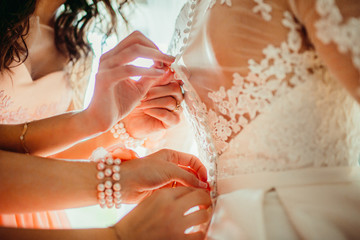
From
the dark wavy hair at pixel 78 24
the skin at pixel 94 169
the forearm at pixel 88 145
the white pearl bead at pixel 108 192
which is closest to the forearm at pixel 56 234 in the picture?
the skin at pixel 94 169

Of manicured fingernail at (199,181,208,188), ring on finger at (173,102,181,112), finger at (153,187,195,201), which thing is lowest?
finger at (153,187,195,201)

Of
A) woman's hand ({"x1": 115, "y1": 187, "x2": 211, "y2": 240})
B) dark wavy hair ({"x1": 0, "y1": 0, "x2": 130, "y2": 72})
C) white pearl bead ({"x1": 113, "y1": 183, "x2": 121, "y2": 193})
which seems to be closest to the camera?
woman's hand ({"x1": 115, "y1": 187, "x2": 211, "y2": 240})

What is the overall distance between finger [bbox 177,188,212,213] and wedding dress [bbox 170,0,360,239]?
0.03 m

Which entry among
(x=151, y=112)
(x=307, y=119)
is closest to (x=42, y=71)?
(x=151, y=112)

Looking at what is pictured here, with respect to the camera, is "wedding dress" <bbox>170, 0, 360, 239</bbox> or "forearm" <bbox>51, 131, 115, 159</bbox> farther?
"forearm" <bbox>51, 131, 115, 159</bbox>

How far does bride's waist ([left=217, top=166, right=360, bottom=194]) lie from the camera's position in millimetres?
574

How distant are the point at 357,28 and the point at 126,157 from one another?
615 millimetres

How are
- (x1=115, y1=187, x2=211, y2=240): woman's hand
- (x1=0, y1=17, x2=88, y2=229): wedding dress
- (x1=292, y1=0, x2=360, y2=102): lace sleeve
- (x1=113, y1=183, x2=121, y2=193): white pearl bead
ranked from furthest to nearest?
(x1=0, y1=17, x2=88, y2=229): wedding dress → (x1=113, y1=183, x2=121, y2=193): white pearl bead → (x1=115, y1=187, x2=211, y2=240): woman's hand → (x1=292, y1=0, x2=360, y2=102): lace sleeve

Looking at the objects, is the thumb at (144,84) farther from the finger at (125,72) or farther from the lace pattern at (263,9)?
the lace pattern at (263,9)

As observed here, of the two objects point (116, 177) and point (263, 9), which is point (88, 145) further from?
point (263, 9)

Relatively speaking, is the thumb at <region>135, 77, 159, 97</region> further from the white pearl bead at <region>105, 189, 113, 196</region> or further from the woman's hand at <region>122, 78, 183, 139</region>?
the white pearl bead at <region>105, 189, 113, 196</region>

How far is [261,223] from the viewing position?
1.78 feet

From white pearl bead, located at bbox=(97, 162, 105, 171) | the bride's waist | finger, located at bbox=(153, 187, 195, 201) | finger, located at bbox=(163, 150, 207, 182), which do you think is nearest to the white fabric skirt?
the bride's waist

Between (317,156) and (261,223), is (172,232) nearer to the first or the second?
(261,223)
